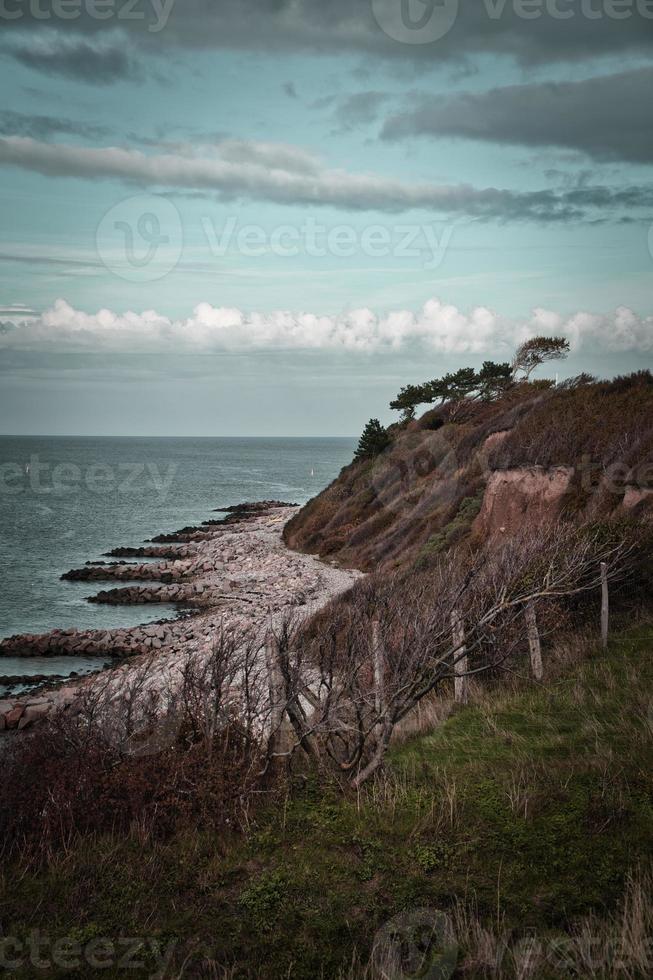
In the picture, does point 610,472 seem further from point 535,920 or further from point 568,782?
point 535,920

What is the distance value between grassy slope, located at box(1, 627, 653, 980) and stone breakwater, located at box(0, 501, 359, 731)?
24.8ft

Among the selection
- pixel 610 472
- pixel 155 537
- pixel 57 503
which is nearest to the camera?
pixel 610 472

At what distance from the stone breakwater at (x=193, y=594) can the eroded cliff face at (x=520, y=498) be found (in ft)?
26.2

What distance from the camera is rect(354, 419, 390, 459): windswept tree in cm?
5294

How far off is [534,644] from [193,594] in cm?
2791

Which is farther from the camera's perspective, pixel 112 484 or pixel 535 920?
pixel 112 484

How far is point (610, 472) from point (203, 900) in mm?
Result: 21751

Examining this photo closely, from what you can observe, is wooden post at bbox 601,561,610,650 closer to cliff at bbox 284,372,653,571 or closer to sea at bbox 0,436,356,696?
cliff at bbox 284,372,653,571

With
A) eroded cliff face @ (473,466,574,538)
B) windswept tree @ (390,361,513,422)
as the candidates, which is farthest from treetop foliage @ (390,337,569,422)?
eroded cliff face @ (473,466,574,538)

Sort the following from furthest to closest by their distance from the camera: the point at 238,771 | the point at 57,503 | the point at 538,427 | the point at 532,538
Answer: the point at 57,503
the point at 538,427
the point at 532,538
the point at 238,771

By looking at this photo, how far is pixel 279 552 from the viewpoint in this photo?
4659 cm

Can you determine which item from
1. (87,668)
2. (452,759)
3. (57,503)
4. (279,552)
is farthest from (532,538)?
(57,503)

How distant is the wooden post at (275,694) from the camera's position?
892cm

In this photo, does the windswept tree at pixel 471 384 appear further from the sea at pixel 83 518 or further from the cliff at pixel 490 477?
the sea at pixel 83 518
